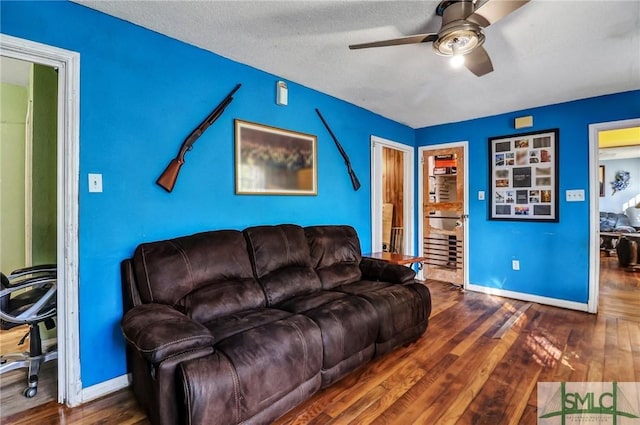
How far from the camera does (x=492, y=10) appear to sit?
1644mm

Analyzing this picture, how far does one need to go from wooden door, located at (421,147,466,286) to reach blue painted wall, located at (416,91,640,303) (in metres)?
0.15

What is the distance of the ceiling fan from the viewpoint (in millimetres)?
1627

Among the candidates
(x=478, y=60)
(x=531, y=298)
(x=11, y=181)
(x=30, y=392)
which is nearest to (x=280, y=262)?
(x=30, y=392)

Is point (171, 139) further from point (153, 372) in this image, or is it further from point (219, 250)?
point (153, 372)

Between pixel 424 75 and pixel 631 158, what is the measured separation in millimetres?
8542

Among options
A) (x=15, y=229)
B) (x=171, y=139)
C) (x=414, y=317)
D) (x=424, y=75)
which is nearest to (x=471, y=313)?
(x=414, y=317)

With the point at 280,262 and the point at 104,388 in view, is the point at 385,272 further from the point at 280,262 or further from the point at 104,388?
the point at 104,388

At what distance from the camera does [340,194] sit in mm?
3605

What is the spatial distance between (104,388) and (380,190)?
3400 millimetres

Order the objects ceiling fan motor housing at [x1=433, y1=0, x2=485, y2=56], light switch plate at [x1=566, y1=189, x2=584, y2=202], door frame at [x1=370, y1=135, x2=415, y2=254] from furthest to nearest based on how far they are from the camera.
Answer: door frame at [x1=370, y1=135, x2=415, y2=254]
light switch plate at [x1=566, y1=189, x2=584, y2=202]
ceiling fan motor housing at [x1=433, y1=0, x2=485, y2=56]

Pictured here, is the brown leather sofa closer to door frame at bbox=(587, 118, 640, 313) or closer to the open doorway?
the open doorway

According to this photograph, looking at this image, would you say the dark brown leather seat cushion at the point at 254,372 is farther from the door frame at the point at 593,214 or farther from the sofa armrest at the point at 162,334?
the door frame at the point at 593,214

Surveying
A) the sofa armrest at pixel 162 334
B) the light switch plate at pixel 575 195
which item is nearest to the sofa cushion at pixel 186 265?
the sofa armrest at pixel 162 334

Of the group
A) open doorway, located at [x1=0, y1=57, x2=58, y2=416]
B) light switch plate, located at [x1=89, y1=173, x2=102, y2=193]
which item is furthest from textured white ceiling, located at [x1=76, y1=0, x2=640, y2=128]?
open doorway, located at [x1=0, y1=57, x2=58, y2=416]
